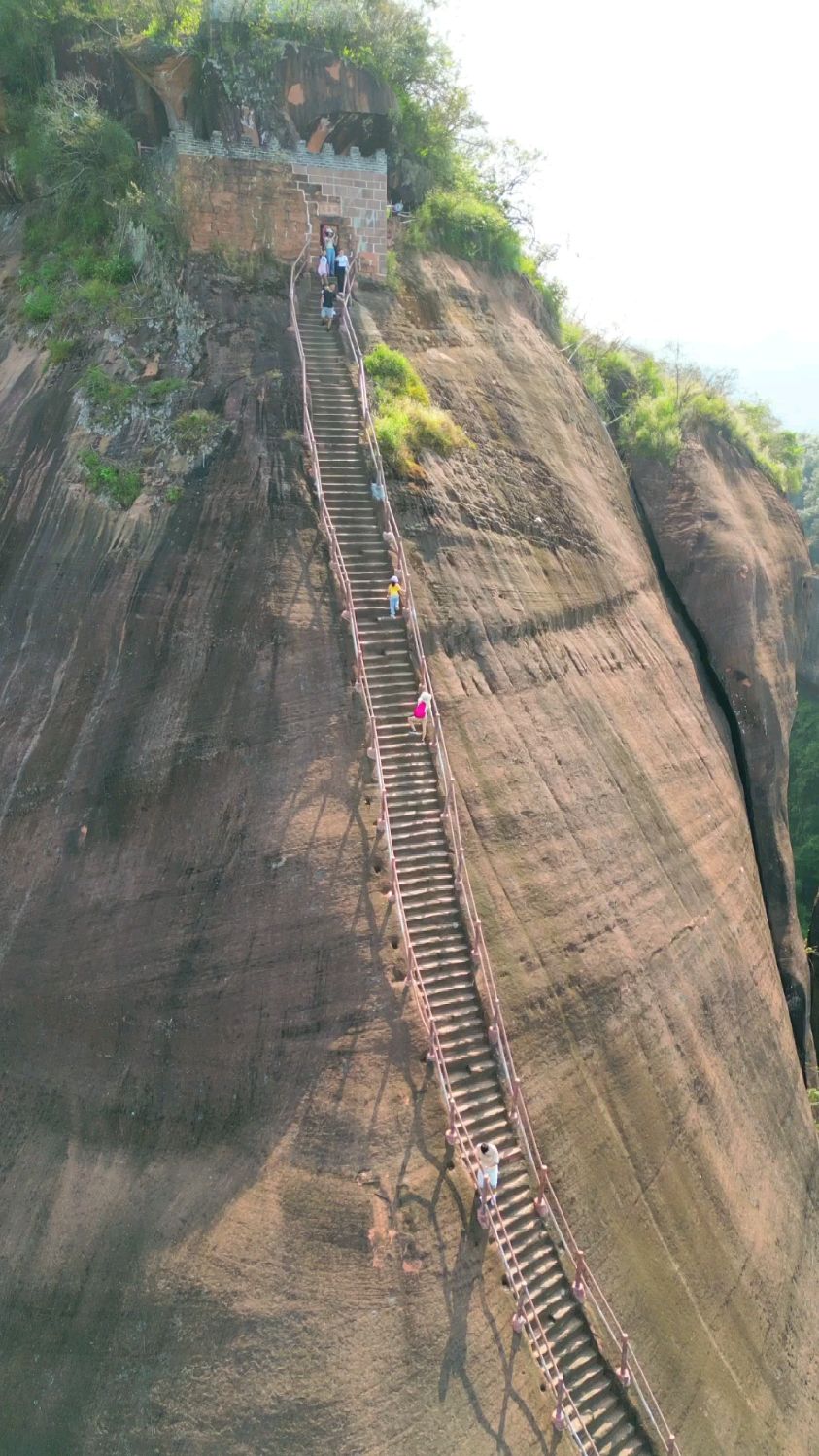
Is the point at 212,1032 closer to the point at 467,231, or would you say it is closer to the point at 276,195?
the point at 276,195

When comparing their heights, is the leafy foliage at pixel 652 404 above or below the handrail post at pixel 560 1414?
above

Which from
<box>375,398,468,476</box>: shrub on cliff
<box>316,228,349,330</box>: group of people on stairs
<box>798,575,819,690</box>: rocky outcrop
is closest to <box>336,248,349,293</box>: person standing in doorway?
<box>316,228,349,330</box>: group of people on stairs

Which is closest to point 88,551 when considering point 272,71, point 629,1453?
point 272,71

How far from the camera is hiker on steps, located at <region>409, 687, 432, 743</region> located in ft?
42.4

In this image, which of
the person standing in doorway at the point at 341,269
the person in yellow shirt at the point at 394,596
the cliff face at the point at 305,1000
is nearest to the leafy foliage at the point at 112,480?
the cliff face at the point at 305,1000

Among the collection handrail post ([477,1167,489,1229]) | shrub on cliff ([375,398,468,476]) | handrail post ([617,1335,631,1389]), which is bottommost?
handrail post ([617,1335,631,1389])

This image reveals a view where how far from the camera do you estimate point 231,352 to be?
15625mm

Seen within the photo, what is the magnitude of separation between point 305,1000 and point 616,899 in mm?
5485

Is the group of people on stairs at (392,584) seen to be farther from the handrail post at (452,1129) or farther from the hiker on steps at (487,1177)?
the handrail post at (452,1129)

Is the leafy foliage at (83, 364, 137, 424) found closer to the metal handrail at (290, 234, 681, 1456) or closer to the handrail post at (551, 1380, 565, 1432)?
the metal handrail at (290, 234, 681, 1456)

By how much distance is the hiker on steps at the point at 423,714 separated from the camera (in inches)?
509

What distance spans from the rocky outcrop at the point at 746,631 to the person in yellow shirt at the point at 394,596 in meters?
11.6

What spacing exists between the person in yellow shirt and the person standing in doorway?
758 centimetres

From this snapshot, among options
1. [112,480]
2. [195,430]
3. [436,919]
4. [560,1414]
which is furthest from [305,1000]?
[195,430]
